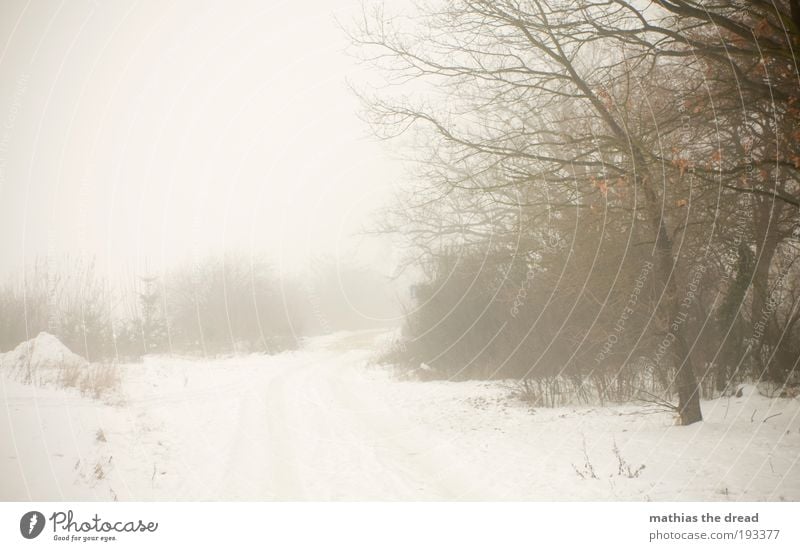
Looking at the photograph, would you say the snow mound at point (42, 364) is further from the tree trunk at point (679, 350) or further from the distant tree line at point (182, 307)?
the tree trunk at point (679, 350)

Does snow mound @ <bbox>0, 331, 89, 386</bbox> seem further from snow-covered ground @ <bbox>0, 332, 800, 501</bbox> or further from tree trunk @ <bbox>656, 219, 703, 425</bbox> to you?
tree trunk @ <bbox>656, 219, 703, 425</bbox>

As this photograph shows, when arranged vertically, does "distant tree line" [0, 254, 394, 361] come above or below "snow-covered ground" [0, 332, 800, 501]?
above

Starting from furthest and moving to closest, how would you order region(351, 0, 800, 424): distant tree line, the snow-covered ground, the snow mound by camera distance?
the snow mound, region(351, 0, 800, 424): distant tree line, the snow-covered ground

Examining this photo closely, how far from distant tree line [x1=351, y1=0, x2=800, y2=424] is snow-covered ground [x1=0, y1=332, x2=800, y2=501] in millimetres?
993

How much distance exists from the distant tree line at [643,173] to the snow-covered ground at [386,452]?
3.26 feet

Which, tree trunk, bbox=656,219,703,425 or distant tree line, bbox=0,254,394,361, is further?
distant tree line, bbox=0,254,394,361

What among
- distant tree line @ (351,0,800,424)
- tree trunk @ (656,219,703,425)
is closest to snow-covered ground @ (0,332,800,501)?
tree trunk @ (656,219,703,425)

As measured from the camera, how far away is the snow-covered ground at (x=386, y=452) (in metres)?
4.32

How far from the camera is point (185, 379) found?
11.8 metres

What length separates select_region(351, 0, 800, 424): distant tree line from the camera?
201 inches

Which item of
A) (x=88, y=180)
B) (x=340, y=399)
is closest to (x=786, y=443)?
(x=340, y=399)

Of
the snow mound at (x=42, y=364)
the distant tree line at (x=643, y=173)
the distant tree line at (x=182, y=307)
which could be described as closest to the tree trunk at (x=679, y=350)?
the distant tree line at (x=643, y=173)

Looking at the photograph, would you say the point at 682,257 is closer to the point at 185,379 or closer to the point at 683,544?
the point at 683,544

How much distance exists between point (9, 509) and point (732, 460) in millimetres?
7398
